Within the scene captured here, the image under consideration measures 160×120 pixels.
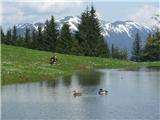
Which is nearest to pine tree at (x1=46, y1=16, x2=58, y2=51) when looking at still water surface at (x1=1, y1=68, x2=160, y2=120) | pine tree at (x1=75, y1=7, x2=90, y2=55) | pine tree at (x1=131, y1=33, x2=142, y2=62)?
pine tree at (x1=75, y1=7, x2=90, y2=55)

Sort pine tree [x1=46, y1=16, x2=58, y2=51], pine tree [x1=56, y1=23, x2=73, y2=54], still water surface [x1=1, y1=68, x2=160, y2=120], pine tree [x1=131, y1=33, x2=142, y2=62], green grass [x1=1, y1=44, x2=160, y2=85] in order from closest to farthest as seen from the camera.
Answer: still water surface [x1=1, y1=68, x2=160, y2=120], green grass [x1=1, y1=44, x2=160, y2=85], pine tree [x1=56, y1=23, x2=73, y2=54], pine tree [x1=46, y1=16, x2=58, y2=51], pine tree [x1=131, y1=33, x2=142, y2=62]

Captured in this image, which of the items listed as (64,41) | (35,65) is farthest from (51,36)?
(35,65)

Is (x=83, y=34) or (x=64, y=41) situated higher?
(x=83, y=34)

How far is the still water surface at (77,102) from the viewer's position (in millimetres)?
31031

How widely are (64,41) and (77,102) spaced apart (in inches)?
3654

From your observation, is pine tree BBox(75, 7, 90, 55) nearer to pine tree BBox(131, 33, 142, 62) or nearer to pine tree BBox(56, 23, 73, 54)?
pine tree BBox(56, 23, 73, 54)

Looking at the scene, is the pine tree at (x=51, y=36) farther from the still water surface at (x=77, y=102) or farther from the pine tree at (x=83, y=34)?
the still water surface at (x=77, y=102)

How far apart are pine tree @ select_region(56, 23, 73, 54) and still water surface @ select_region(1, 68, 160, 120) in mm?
74844

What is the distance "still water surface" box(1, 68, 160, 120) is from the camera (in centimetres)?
3103

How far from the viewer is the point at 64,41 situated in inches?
5118

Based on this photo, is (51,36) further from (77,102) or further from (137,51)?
(77,102)

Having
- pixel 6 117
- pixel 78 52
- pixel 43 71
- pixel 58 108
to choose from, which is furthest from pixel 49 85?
pixel 78 52

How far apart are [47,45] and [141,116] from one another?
106 meters

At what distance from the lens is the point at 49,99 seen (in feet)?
129
